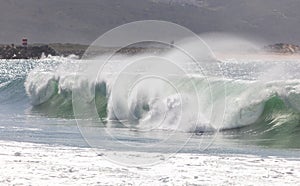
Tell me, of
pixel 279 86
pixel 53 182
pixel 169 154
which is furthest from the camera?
pixel 279 86

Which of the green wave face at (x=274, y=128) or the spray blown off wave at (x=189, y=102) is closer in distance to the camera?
the green wave face at (x=274, y=128)

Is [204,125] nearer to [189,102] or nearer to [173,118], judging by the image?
[173,118]

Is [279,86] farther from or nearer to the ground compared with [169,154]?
farther from the ground

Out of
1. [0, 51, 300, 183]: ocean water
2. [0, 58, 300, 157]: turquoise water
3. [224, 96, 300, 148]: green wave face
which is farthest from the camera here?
[224, 96, 300, 148]: green wave face

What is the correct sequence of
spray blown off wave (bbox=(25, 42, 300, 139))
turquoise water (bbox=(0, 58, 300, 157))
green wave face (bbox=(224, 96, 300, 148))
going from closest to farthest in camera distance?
turquoise water (bbox=(0, 58, 300, 157)) → green wave face (bbox=(224, 96, 300, 148)) → spray blown off wave (bbox=(25, 42, 300, 139))

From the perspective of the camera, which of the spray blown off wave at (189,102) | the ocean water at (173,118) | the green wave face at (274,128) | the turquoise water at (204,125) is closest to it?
the ocean water at (173,118)

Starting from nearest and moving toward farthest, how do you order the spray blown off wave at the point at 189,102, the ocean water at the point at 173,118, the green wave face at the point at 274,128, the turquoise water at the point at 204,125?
1. the ocean water at the point at 173,118
2. the turquoise water at the point at 204,125
3. the green wave face at the point at 274,128
4. the spray blown off wave at the point at 189,102

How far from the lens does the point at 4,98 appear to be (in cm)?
4759

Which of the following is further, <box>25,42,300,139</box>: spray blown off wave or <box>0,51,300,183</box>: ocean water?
<box>25,42,300,139</box>: spray blown off wave

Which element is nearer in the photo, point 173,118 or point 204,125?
point 204,125

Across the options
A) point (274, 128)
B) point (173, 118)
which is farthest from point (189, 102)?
point (274, 128)

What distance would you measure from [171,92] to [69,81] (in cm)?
1442

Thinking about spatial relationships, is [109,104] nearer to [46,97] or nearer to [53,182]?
[46,97]

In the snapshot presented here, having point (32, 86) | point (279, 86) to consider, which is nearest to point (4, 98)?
point (32, 86)
